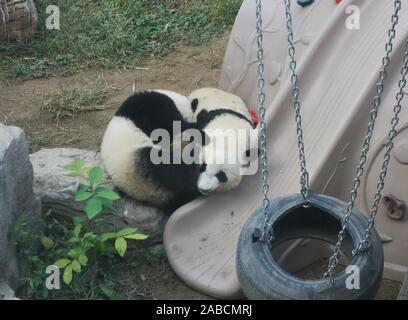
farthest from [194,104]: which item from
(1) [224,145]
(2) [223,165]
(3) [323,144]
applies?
(3) [323,144]

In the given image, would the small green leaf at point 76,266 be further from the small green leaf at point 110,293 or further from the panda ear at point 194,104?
the panda ear at point 194,104

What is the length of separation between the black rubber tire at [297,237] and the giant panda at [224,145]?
66 centimetres

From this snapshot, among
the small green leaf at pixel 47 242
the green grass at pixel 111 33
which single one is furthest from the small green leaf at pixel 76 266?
the green grass at pixel 111 33

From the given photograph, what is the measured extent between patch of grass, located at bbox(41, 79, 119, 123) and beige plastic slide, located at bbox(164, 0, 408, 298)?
1510 mm

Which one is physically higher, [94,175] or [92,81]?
[94,175]

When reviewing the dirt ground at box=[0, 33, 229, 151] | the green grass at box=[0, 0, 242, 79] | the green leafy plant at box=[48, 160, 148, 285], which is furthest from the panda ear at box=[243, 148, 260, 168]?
the green grass at box=[0, 0, 242, 79]

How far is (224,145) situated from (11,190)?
1.14 metres

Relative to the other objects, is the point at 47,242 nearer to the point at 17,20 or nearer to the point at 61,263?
the point at 61,263

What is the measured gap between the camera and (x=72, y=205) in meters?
3.62

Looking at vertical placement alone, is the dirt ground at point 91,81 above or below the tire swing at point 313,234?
below

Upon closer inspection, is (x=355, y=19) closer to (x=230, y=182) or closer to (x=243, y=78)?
(x=243, y=78)

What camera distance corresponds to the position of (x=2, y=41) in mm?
5777

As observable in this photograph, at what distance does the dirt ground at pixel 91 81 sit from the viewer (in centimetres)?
475

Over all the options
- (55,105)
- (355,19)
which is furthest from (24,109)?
(355,19)
